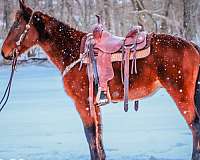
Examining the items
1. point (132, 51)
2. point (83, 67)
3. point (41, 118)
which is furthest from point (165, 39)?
point (41, 118)

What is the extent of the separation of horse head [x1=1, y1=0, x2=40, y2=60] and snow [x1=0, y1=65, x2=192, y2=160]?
1412 millimetres

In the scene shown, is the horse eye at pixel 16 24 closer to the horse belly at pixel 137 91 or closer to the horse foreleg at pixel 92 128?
the horse foreleg at pixel 92 128

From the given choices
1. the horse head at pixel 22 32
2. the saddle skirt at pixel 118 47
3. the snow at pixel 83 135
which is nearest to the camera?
the saddle skirt at pixel 118 47

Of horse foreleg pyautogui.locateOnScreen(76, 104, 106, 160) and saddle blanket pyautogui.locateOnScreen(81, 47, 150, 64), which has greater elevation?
saddle blanket pyautogui.locateOnScreen(81, 47, 150, 64)

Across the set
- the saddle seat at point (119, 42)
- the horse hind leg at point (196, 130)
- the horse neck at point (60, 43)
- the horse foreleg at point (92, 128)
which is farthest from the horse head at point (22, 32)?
the horse hind leg at point (196, 130)

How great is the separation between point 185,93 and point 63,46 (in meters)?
1.43

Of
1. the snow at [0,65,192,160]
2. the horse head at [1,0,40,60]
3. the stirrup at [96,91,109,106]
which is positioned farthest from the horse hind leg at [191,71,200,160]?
the horse head at [1,0,40,60]

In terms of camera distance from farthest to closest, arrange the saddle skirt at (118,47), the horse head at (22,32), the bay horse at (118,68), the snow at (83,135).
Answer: the snow at (83,135)
the horse head at (22,32)
the saddle skirt at (118,47)
the bay horse at (118,68)

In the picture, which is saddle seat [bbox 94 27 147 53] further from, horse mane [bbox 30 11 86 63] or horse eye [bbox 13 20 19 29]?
horse eye [bbox 13 20 19 29]

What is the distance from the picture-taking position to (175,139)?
610cm

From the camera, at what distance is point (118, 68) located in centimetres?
469

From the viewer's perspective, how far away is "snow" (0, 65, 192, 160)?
552cm

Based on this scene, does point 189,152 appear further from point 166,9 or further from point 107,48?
point 166,9

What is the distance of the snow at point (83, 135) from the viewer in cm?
552
